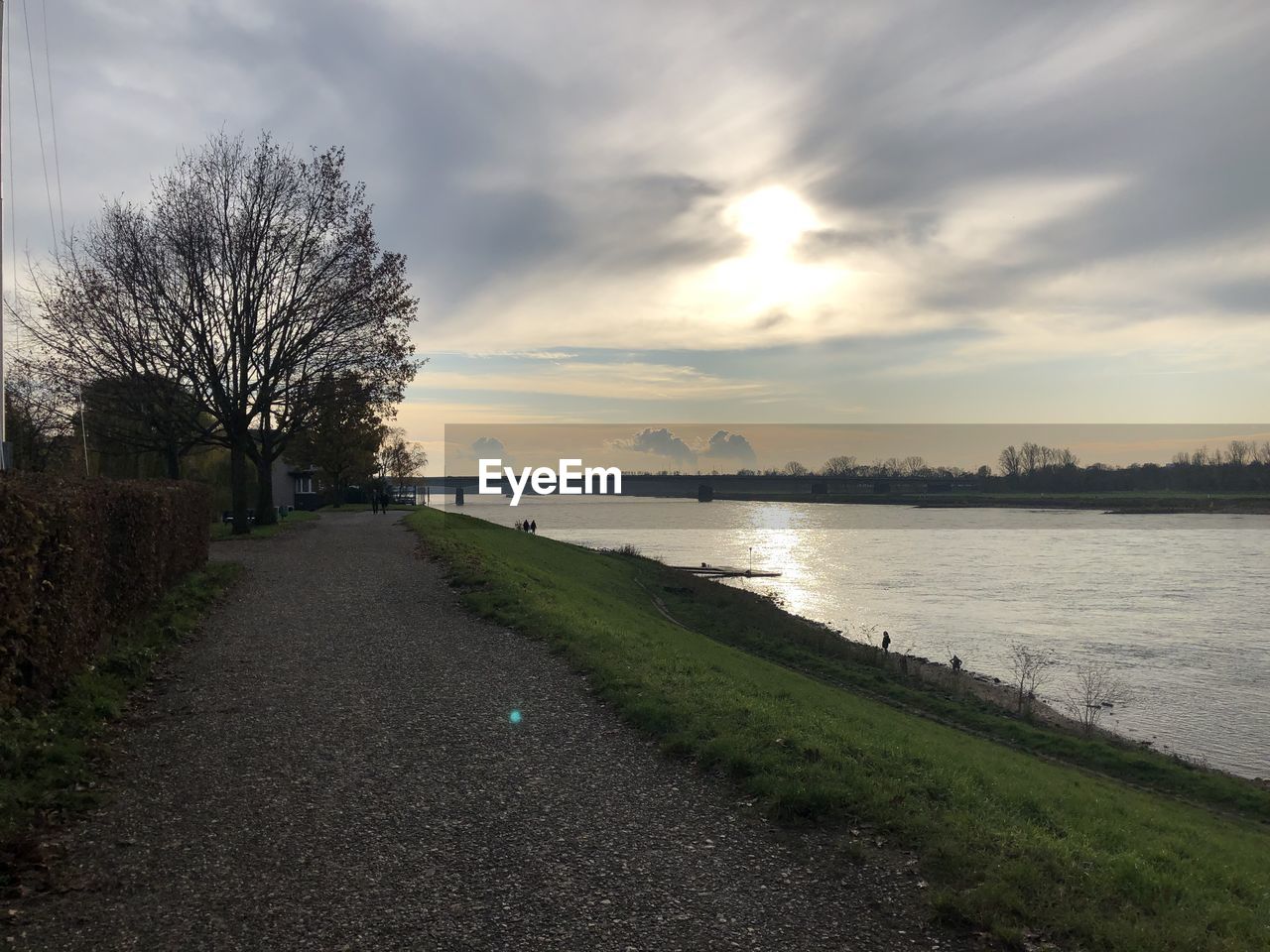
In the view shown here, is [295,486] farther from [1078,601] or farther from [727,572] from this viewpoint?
[1078,601]

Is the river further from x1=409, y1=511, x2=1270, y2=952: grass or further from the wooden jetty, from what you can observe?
x1=409, y1=511, x2=1270, y2=952: grass

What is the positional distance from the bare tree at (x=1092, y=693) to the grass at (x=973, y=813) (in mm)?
8579

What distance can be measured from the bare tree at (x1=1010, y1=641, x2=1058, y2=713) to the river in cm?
43

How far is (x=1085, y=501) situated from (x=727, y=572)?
5324 inches

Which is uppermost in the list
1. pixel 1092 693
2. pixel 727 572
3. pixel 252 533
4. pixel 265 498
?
pixel 265 498

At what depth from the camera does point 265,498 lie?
36.2 meters

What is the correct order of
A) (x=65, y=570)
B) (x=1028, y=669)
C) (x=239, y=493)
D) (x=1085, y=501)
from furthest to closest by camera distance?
(x=1085, y=501) < (x=239, y=493) < (x=1028, y=669) < (x=65, y=570)

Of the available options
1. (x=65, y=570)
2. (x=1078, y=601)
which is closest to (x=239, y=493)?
(x=65, y=570)

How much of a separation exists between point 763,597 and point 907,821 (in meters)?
35.9

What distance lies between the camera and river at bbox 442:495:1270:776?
24297mm

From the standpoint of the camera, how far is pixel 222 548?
26.4 metres

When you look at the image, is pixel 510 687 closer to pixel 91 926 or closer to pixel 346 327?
pixel 91 926

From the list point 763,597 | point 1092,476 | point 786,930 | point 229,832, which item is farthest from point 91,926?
point 1092,476

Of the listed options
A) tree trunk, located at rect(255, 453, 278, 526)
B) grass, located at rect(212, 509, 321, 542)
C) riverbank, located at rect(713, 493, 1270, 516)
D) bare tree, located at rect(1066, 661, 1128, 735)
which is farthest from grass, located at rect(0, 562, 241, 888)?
riverbank, located at rect(713, 493, 1270, 516)
